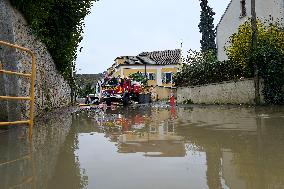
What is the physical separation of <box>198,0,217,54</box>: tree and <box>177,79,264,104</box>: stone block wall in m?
35.6

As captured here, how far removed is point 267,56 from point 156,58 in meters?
54.7

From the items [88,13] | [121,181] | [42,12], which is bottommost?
[121,181]

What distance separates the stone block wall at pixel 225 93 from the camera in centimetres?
2258

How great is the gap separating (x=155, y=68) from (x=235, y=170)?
2654 inches

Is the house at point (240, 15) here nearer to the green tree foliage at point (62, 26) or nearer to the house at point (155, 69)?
the green tree foliage at point (62, 26)

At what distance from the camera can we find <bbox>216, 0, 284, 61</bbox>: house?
86.6 feet

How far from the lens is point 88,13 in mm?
21469

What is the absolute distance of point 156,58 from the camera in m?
74.8

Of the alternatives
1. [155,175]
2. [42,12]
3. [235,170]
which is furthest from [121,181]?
[42,12]

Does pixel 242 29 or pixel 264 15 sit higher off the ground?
pixel 264 15

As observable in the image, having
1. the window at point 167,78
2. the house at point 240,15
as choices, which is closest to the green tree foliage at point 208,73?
the house at point 240,15

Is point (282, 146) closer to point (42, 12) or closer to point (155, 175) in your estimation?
point (155, 175)

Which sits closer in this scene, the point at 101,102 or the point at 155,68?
the point at 101,102

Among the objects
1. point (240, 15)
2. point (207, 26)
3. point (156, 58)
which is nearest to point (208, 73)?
point (240, 15)
